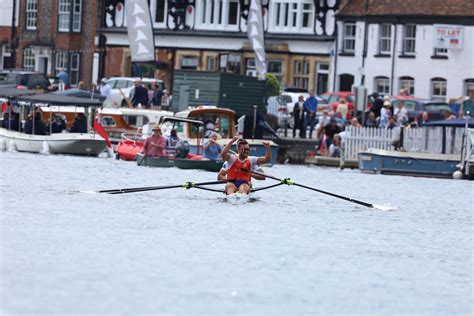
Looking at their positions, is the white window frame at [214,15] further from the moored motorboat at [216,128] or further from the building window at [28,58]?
the moored motorboat at [216,128]

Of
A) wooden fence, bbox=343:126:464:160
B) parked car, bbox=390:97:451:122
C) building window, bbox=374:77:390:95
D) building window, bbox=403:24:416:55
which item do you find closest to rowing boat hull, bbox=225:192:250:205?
wooden fence, bbox=343:126:464:160

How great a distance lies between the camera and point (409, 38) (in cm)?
7662

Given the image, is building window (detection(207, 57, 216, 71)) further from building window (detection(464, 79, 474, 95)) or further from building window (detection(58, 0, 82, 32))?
building window (detection(464, 79, 474, 95))

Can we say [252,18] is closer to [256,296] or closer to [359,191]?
[359,191]

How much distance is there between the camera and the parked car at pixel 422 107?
210 ft

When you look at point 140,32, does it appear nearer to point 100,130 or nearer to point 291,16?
point 100,130

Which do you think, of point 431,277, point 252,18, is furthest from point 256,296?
point 252,18

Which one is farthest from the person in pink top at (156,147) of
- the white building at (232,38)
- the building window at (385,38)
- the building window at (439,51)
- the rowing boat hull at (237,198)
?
the building window at (385,38)

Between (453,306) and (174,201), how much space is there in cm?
1573

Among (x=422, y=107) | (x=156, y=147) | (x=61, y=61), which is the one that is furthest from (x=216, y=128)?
(x=61, y=61)

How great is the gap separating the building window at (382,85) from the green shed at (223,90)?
12.9 metres

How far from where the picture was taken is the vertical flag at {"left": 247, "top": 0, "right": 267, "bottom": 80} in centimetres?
6550

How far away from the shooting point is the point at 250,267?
25.7 m

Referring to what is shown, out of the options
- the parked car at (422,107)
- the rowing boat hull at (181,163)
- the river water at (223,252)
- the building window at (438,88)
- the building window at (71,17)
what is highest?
the building window at (71,17)
